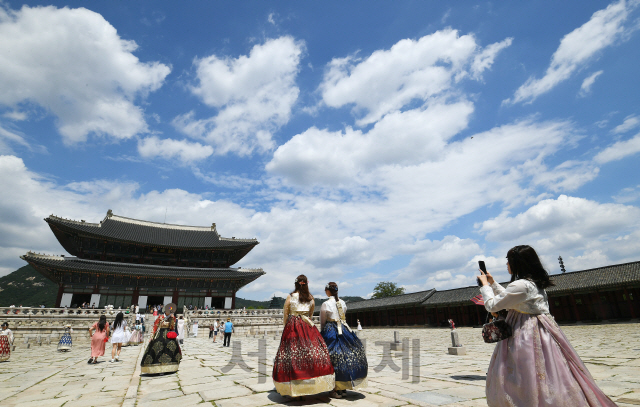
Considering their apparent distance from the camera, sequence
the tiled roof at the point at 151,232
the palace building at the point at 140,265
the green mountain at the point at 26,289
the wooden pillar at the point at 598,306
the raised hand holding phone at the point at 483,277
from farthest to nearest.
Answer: the green mountain at the point at 26,289, the tiled roof at the point at 151,232, the palace building at the point at 140,265, the wooden pillar at the point at 598,306, the raised hand holding phone at the point at 483,277

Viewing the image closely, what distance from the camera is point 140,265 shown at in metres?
30.3

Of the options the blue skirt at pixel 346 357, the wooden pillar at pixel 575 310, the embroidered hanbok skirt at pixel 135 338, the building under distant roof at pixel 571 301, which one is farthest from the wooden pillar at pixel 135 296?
the wooden pillar at pixel 575 310

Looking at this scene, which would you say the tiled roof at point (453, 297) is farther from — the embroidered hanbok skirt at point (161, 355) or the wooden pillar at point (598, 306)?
the embroidered hanbok skirt at point (161, 355)

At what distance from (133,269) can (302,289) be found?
29.3 m

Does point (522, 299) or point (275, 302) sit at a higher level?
point (275, 302)

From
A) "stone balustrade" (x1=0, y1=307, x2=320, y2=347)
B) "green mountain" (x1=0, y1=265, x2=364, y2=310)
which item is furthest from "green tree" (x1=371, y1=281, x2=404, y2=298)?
"stone balustrade" (x1=0, y1=307, x2=320, y2=347)

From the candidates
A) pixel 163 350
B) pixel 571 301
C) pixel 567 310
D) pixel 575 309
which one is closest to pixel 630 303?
pixel 575 309

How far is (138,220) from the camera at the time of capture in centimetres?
3597

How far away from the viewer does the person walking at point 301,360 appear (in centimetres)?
383

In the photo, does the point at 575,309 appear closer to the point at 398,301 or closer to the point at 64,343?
the point at 398,301

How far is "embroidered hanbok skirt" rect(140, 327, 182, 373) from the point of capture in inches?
250

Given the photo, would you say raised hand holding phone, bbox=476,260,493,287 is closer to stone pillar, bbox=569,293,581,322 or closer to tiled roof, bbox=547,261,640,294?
tiled roof, bbox=547,261,640,294

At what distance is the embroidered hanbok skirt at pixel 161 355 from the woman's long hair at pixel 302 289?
3832mm

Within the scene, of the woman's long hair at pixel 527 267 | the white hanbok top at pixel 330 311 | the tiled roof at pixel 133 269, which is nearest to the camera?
the woman's long hair at pixel 527 267
